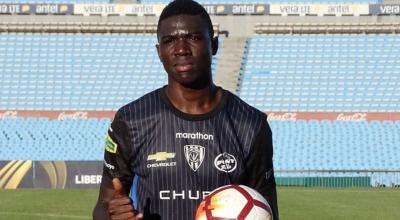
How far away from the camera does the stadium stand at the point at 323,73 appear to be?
127 feet

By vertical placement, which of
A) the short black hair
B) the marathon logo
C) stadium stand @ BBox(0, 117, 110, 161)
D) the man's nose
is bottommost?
stadium stand @ BBox(0, 117, 110, 161)

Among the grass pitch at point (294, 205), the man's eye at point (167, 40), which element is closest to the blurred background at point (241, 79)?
the grass pitch at point (294, 205)

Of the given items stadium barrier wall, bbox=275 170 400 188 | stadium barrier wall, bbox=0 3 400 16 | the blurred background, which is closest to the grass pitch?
the blurred background

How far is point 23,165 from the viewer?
93.4 ft

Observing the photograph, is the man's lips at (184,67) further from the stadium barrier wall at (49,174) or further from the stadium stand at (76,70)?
the stadium stand at (76,70)

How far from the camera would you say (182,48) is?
3738 mm

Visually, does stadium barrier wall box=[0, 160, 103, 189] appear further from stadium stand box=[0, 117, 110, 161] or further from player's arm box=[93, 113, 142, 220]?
player's arm box=[93, 113, 142, 220]

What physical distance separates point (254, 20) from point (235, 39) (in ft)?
5.58

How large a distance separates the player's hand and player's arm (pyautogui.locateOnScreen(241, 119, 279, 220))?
0.68 meters

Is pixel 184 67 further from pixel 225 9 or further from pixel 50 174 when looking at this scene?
pixel 225 9

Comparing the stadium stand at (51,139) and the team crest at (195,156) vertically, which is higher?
the team crest at (195,156)

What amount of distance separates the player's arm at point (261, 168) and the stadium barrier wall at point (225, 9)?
39297mm

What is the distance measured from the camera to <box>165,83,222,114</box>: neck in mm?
3863

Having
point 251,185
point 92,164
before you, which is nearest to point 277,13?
point 92,164
